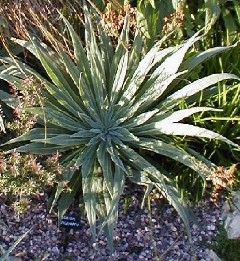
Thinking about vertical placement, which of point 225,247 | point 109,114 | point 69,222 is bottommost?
point 225,247

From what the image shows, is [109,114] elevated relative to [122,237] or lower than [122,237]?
elevated

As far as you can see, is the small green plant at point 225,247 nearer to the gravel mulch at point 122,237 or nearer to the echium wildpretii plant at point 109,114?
the gravel mulch at point 122,237

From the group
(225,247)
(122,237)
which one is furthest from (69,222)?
(225,247)

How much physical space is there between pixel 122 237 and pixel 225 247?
0.51 meters

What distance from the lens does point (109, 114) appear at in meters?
2.79

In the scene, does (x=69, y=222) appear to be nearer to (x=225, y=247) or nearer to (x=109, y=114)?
(x=109, y=114)

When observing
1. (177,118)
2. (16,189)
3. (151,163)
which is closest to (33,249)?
(16,189)

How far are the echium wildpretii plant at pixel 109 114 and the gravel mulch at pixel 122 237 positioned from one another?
16 centimetres

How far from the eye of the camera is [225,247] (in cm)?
276

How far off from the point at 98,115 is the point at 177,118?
421 mm

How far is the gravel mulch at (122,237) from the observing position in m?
2.67

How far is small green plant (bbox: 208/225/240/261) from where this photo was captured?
2.75 m

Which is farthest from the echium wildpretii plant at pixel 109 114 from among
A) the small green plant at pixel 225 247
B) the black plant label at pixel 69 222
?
the small green plant at pixel 225 247

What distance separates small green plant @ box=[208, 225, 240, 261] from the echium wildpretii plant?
0.31m
